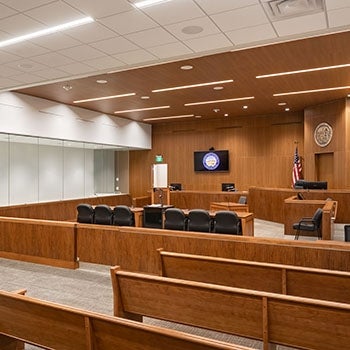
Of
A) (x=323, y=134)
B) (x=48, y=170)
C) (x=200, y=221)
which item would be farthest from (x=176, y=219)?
(x=323, y=134)

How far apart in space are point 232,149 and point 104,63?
33.1 feet

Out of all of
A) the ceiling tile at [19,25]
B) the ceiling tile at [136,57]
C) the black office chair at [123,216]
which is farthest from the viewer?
the black office chair at [123,216]

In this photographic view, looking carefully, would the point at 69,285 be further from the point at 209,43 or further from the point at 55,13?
the point at 209,43

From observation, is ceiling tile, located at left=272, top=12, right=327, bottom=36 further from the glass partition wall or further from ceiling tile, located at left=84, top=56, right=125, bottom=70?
the glass partition wall

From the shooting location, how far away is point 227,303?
265 centimetres

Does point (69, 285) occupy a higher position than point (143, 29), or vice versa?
point (143, 29)

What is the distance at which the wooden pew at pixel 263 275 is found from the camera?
3.16 m

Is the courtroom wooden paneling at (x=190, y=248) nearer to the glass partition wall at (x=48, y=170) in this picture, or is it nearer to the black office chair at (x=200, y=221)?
the black office chair at (x=200, y=221)

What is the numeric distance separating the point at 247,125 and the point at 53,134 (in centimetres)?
793

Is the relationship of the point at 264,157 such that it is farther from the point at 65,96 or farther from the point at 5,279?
the point at 5,279

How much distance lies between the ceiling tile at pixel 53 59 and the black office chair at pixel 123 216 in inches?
143

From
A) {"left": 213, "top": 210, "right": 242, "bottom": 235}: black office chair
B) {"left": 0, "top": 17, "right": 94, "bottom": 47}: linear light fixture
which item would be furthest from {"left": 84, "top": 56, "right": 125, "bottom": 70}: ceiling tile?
{"left": 213, "top": 210, "right": 242, "bottom": 235}: black office chair

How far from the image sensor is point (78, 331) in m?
2.11

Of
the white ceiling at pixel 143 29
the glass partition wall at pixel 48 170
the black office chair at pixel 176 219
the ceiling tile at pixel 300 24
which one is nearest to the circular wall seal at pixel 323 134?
the black office chair at pixel 176 219
